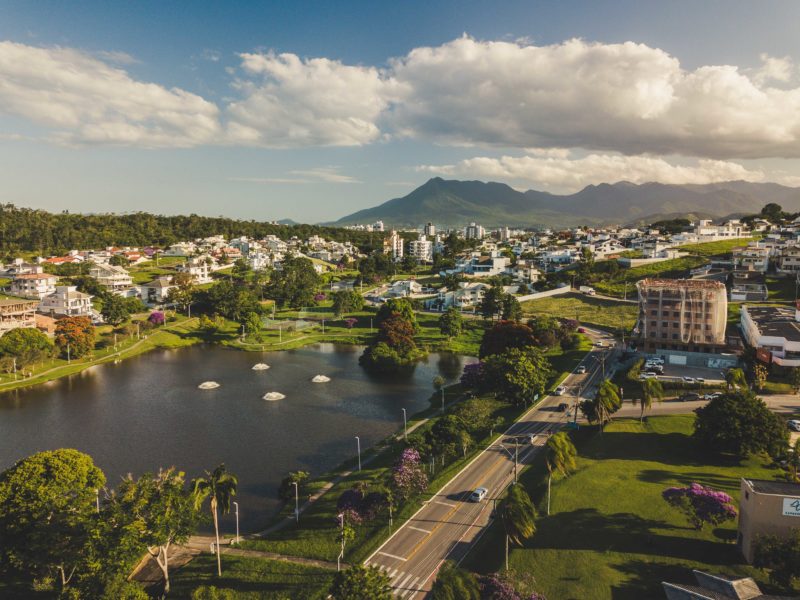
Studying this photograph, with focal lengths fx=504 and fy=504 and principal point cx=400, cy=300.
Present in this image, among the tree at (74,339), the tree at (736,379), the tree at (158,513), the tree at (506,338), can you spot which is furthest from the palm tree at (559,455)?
the tree at (74,339)

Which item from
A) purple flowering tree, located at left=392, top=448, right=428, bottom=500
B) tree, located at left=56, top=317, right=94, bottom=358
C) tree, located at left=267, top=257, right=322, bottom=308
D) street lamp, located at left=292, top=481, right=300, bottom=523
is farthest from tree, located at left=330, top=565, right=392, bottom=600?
tree, located at left=267, top=257, right=322, bottom=308

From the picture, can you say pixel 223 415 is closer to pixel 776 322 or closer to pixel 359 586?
pixel 359 586

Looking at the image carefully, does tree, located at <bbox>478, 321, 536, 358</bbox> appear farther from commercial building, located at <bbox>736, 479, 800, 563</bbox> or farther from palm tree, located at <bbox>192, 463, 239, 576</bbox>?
palm tree, located at <bbox>192, 463, 239, 576</bbox>

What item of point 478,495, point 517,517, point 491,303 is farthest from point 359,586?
point 491,303

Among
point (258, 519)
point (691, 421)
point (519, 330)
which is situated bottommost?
point (258, 519)

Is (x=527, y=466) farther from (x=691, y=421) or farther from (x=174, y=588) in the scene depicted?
(x=174, y=588)

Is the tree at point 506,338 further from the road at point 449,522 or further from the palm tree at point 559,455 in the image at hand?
the palm tree at point 559,455

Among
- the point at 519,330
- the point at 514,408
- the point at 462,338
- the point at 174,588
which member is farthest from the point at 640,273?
the point at 174,588
